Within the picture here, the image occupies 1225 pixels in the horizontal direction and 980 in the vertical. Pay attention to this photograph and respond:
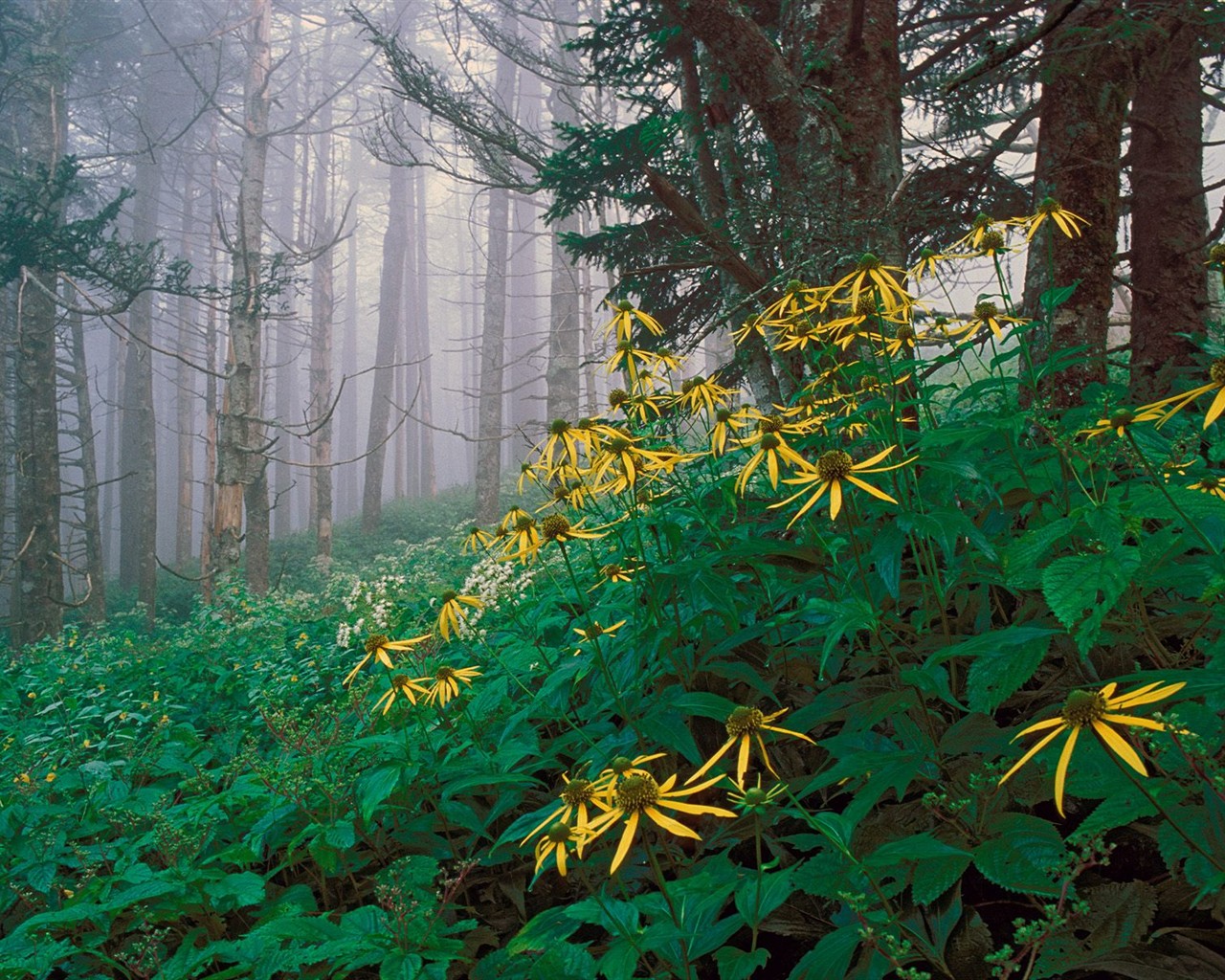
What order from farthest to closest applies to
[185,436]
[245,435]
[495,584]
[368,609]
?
[185,436], [245,435], [368,609], [495,584]

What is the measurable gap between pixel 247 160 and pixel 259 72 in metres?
2.00

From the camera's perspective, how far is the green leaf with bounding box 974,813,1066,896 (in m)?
1.19

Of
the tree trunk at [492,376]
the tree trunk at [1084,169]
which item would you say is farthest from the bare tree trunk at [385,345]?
the tree trunk at [1084,169]

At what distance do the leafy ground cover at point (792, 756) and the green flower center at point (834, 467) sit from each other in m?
0.03

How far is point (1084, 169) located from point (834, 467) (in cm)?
284

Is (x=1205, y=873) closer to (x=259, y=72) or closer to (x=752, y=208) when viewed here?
(x=752, y=208)

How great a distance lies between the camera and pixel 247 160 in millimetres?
12617

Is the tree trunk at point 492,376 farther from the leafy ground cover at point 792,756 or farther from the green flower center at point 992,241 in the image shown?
the green flower center at point 992,241

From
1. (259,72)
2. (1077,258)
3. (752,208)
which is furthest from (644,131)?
(259,72)

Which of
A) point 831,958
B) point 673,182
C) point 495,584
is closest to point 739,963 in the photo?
point 831,958

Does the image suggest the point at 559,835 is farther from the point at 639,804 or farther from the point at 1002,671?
the point at 1002,671

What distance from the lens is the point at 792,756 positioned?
1.80 meters

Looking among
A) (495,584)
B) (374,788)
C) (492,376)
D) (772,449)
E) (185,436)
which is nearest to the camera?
(772,449)

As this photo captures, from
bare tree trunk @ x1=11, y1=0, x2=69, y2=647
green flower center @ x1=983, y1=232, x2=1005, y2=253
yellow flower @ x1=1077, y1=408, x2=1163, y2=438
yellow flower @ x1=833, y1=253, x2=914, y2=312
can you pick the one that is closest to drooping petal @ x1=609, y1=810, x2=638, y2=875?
yellow flower @ x1=1077, y1=408, x2=1163, y2=438
